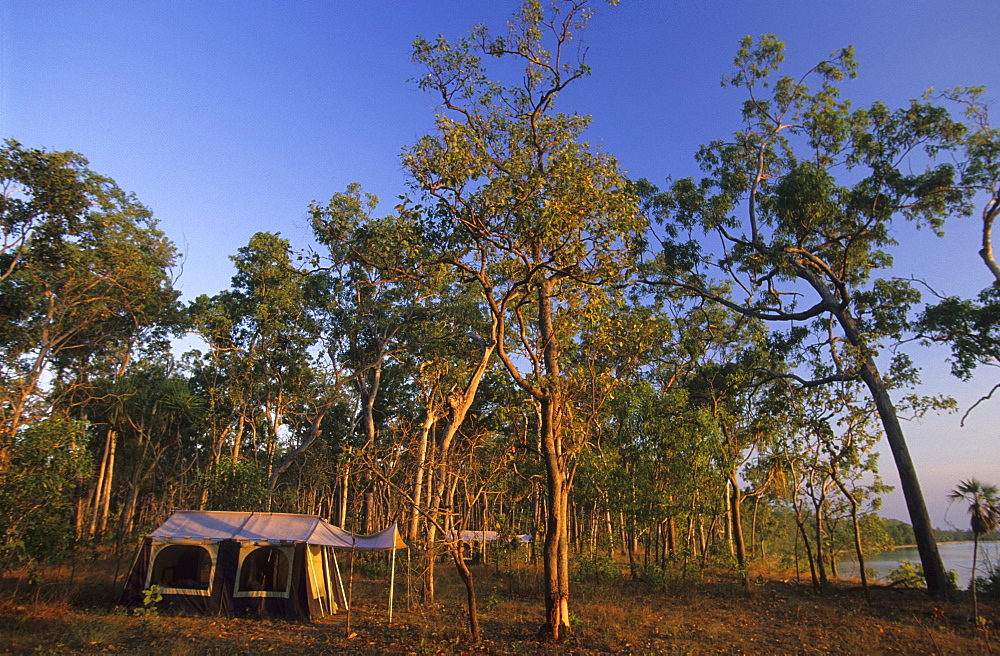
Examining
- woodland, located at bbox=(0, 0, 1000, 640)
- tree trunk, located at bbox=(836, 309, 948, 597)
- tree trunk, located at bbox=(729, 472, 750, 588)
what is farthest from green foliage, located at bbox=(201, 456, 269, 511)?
tree trunk, located at bbox=(836, 309, 948, 597)

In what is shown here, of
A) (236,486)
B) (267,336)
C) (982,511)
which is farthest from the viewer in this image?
(267,336)

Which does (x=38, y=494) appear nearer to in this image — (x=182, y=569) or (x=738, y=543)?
(x=182, y=569)

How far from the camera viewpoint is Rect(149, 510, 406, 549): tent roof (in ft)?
41.8

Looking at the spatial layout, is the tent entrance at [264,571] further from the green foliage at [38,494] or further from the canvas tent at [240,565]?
the green foliage at [38,494]

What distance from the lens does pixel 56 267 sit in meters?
14.4

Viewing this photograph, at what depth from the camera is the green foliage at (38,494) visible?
1089cm

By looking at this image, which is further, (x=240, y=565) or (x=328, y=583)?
(x=328, y=583)

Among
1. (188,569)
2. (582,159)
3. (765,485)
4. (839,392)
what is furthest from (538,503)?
(582,159)

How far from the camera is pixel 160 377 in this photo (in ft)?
82.0

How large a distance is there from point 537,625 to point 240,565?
21.9 ft

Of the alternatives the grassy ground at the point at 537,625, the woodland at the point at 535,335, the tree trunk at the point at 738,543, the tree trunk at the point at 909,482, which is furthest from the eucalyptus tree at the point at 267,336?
the tree trunk at the point at 909,482

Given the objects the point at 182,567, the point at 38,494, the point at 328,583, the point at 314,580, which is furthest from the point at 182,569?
the point at 38,494

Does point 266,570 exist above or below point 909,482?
below

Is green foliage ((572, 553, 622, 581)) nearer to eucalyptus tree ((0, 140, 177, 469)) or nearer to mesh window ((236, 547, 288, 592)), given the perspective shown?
mesh window ((236, 547, 288, 592))
